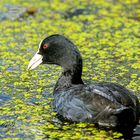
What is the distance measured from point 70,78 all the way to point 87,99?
0.96m

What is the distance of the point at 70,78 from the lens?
30.5 feet

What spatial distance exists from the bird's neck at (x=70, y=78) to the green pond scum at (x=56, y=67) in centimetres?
32

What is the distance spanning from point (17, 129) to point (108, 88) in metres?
1.34

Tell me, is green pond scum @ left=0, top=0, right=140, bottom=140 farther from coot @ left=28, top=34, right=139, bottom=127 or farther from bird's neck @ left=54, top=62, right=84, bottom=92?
bird's neck @ left=54, top=62, right=84, bottom=92

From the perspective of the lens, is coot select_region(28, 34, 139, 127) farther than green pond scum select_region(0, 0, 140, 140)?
No

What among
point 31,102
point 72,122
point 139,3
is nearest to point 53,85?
point 31,102

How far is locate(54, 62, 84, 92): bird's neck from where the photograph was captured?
9219mm

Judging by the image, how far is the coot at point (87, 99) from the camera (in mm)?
8180

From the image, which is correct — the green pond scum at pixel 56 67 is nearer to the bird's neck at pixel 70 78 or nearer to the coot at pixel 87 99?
the coot at pixel 87 99

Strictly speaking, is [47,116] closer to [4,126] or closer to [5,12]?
[4,126]

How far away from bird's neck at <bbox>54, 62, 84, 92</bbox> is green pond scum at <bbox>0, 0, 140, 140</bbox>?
32 centimetres

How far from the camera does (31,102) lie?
9.38 metres

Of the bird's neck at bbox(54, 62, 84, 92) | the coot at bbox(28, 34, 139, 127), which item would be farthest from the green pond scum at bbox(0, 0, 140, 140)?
the bird's neck at bbox(54, 62, 84, 92)

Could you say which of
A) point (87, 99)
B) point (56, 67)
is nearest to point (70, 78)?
point (87, 99)
